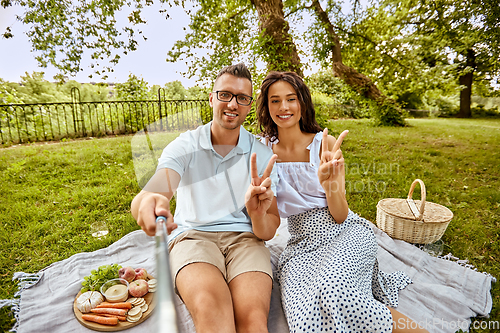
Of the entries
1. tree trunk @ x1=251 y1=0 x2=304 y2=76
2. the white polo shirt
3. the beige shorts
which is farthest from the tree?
the beige shorts

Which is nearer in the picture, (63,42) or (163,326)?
(163,326)

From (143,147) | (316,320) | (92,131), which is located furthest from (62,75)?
(316,320)

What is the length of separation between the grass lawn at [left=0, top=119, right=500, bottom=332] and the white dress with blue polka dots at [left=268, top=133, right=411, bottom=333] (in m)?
1.12

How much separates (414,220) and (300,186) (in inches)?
58.3

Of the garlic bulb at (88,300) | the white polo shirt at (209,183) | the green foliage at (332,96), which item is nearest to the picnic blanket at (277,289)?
the garlic bulb at (88,300)

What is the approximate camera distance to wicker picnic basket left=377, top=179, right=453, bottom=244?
2742 mm

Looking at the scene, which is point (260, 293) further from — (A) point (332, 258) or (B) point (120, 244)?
(B) point (120, 244)

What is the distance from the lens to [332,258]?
172 centimetres

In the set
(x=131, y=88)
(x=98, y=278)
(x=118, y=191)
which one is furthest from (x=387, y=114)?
(x=98, y=278)

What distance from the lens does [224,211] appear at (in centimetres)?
198

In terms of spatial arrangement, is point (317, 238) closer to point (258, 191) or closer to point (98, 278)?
point (258, 191)

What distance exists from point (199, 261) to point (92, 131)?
7.65 meters

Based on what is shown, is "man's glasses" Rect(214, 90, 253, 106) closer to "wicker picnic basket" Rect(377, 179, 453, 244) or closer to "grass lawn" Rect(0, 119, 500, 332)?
"wicker picnic basket" Rect(377, 179, 453, 244)

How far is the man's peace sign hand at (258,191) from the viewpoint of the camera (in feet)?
5.27
